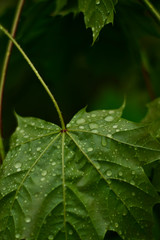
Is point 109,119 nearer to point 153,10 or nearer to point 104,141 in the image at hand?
point 104,141

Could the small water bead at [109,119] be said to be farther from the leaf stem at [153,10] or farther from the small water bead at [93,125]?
the leaf stem at [153,10]

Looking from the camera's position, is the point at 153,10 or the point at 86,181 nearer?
the point at 86,181

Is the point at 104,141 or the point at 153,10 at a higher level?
the point at 153,10

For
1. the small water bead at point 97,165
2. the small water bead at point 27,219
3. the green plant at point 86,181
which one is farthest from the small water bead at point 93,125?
the small water bead at point 27,219

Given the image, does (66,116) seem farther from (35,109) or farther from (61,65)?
(61,65)

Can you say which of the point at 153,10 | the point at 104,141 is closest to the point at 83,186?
the point at 104,141

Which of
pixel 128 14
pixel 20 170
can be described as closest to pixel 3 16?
pixel 128 14

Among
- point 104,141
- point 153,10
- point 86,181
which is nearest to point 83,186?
point 86,181
